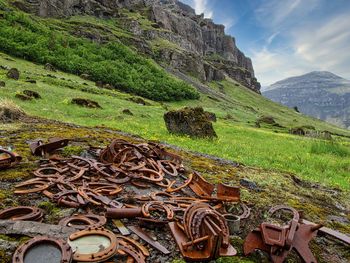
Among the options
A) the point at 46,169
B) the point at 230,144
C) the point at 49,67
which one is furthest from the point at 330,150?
the point at 49,67

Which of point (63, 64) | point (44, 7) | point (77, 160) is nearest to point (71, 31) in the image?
point (44, 7)

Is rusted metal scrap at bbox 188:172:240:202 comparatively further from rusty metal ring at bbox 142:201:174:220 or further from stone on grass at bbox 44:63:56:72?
stone on grass at bbox 44:63:56:72

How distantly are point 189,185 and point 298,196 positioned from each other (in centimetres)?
304

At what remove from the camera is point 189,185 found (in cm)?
790

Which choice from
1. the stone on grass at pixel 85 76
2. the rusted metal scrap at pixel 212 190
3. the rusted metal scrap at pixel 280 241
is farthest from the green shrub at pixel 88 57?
the rusted metal scrap at pixel 280 241

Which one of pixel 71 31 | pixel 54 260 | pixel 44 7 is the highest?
pixel 44 7

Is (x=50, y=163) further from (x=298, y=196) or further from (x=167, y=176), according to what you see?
(x=298, y=196)

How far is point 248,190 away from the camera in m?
8.57

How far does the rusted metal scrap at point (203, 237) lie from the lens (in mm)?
4418

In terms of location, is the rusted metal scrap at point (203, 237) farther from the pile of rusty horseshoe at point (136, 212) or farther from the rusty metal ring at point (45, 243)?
the rusty metal ring at point (45, 243)

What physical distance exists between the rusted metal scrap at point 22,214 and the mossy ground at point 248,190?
228 mm

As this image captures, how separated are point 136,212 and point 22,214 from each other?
67.4 inches

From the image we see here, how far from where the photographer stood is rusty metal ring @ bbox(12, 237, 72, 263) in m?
3.74

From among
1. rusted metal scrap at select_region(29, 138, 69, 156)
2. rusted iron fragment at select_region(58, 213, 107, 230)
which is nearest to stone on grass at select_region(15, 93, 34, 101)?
rusted metal scrap at select_region(29, 138, 69, 156)
